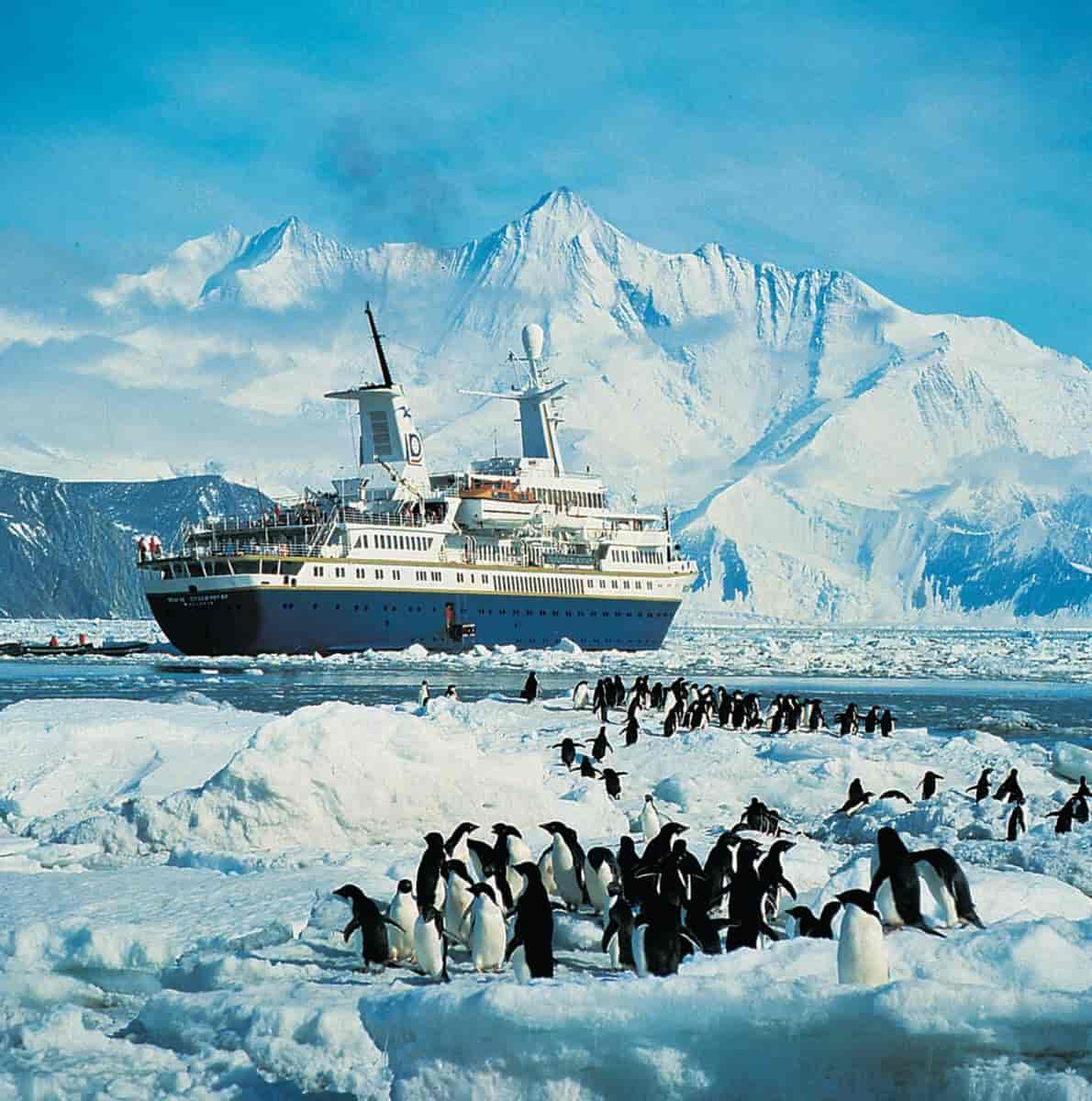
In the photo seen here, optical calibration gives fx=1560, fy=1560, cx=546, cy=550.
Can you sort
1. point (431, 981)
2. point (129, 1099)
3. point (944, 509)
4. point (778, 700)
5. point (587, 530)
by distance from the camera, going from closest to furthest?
point (129, 1099), point (431, 981), point (778, 700), point (587, 530), point (944, 509)

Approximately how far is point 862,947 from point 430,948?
2.58 m

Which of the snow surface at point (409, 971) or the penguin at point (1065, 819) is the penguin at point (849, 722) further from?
the penguin at point (1065, 819)

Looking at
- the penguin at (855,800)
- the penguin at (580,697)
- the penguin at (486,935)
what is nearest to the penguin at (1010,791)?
the penguin at (855,800)

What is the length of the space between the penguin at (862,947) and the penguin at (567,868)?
3.58 m

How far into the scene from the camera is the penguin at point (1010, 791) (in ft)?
47.1

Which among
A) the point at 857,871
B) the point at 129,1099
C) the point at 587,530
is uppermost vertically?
the point at 587,530

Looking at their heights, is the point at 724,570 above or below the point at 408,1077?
above

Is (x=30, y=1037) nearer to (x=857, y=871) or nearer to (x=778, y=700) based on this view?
(x=857, y=871)

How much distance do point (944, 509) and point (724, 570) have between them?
133ft

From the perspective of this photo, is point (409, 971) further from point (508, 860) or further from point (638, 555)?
point (638, 555)

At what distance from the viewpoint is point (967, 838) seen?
1282 cm

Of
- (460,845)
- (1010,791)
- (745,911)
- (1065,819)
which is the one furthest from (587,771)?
(745,911)

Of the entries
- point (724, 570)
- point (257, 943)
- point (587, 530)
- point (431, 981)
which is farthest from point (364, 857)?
point (724, 570)

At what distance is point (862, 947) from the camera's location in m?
6.14
